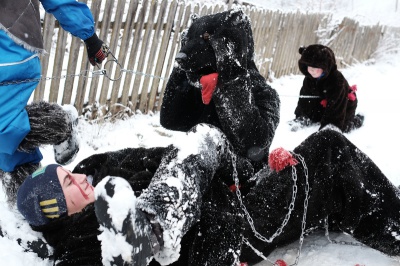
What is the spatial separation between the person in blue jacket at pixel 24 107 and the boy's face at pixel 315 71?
2798 millimetres

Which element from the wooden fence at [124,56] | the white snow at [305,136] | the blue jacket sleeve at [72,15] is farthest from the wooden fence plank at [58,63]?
the blue jacket sleeve at [72,15]

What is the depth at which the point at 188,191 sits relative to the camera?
1631 millimetres

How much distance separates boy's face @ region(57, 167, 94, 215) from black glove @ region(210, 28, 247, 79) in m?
0.98

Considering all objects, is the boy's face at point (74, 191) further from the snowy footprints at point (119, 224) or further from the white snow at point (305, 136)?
the snowy footprints at point (119, 224)

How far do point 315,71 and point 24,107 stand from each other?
323 cm

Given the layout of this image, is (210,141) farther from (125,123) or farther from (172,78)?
(125,123)

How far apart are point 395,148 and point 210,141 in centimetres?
344

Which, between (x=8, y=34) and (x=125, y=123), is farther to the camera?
(x=125, y=123)

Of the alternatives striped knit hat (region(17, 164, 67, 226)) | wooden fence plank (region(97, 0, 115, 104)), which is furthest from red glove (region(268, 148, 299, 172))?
wooden fence plank (region(97, 0, 115, 104))

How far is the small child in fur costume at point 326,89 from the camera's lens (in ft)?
14.1

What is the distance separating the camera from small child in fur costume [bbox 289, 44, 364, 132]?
4293 mm

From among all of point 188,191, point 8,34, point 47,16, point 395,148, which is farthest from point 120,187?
point 395,148

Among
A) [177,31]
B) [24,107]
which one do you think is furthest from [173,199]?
[177,31]

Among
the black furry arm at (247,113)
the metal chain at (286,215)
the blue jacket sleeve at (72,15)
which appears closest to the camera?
the metal chain at (286,215)
